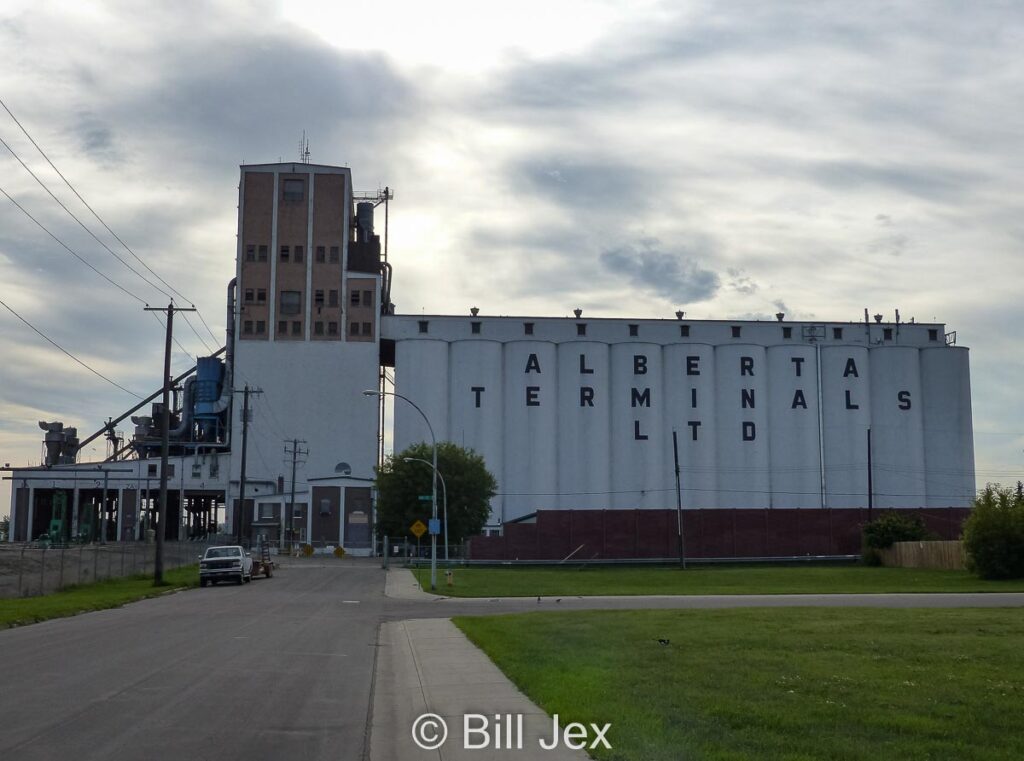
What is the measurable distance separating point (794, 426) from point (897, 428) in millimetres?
11571

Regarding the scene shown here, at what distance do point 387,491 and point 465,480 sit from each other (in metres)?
6.68

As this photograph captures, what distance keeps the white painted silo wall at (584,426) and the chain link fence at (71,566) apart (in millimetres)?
43496

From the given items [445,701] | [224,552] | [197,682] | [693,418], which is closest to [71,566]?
[224,552]

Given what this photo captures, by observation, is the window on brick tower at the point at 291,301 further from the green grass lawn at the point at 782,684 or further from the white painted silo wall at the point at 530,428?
the green grass lawn at the point at 782,684

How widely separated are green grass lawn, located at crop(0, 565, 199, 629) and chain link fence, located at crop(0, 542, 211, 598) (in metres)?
0.55

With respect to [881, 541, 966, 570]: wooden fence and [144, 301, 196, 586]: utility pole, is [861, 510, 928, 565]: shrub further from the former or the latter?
[144, 301, 196, 586]: utility pole

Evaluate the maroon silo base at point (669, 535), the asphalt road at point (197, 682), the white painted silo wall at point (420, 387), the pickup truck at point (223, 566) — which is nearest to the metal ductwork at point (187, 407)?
the white painted silo wall at point (420, 387)

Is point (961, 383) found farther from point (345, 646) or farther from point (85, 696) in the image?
point (85, 696)

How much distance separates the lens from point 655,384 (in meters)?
110

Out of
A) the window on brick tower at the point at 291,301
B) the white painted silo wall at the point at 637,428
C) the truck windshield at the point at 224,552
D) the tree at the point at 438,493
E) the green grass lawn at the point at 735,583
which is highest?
the window on brick tower at the point at 291,301

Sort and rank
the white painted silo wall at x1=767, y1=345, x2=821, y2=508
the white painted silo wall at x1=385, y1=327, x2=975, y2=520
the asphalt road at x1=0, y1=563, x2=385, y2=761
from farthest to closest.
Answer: the white painted silo wall at x1=767, y1=345, x2=821, y2=508 < the white painted silo wall at x1=385, y1=327, x2=975, y2=520 < the asphalt road at x1=0, y1=563, x2=385, y2=761

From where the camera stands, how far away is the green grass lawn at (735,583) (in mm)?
46156

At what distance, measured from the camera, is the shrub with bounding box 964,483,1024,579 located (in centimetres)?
5328

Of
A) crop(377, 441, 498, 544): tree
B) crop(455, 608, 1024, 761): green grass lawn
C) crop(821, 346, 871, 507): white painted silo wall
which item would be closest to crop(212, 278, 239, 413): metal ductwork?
crop(377, 441, 498, 544): tree
